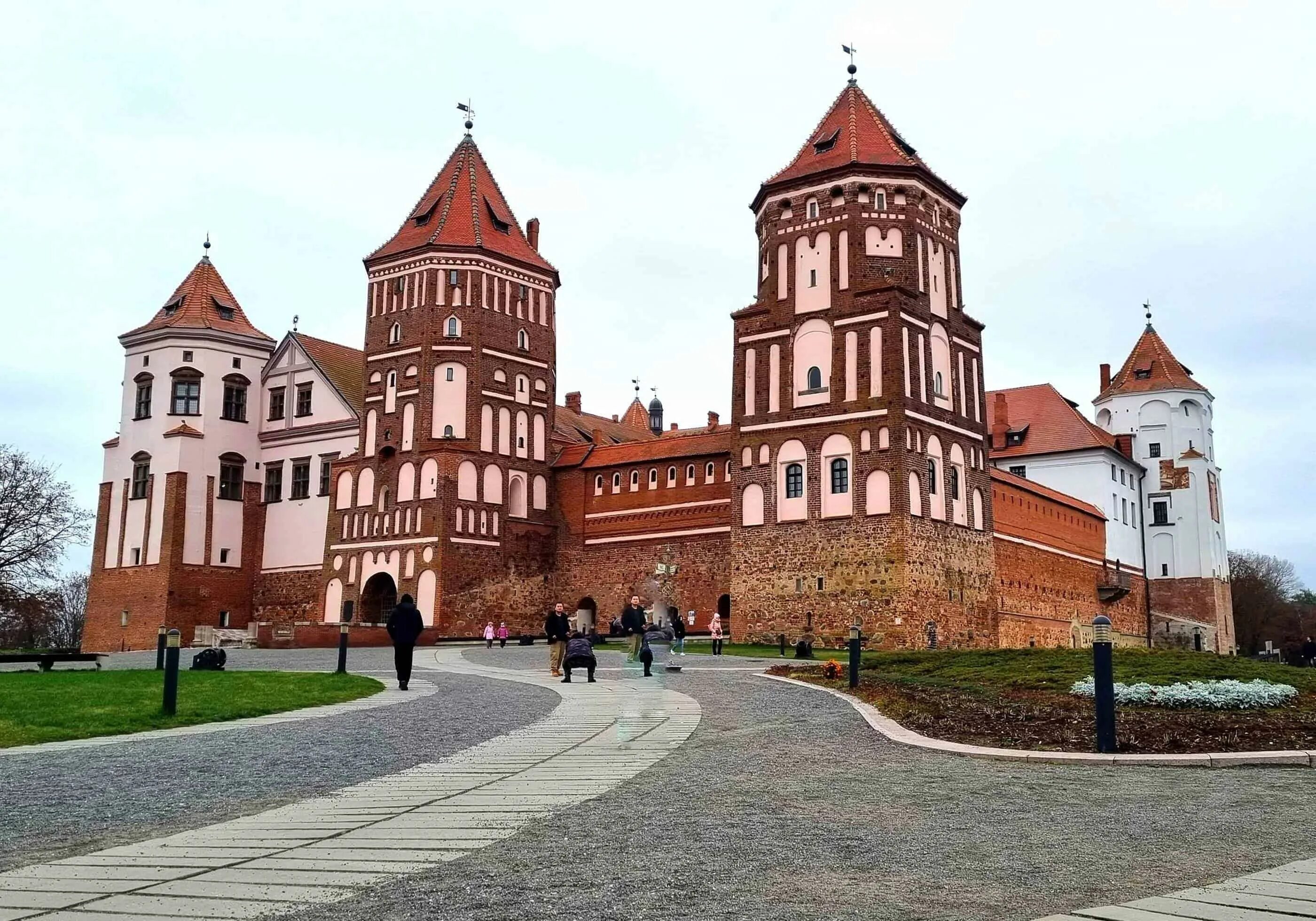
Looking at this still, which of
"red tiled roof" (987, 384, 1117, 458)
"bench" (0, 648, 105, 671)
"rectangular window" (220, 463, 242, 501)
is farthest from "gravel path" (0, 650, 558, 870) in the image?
"red tiled roof" (987, 384, 1117, 458)

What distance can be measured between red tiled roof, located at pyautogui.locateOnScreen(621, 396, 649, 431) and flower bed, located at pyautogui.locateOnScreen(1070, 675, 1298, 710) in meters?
64.9

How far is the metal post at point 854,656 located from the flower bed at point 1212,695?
4332 mm

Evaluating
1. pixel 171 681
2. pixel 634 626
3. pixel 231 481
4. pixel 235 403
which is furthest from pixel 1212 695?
pixel 235 403

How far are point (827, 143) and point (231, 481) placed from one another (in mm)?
30851

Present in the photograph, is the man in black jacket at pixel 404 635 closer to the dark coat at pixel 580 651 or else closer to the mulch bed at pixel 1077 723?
the dark coat at pixel 580 651

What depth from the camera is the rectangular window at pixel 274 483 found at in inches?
2267

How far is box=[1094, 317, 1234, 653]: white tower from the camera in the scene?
230 ft

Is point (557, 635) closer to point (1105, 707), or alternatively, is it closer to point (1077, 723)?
point (1077, 723)

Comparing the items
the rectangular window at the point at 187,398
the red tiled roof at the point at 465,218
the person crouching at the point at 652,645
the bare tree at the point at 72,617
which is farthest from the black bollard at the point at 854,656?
the bare tree at the point at 72,617

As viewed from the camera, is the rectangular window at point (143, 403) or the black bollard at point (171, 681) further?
the rectangular window at point (143, 403)

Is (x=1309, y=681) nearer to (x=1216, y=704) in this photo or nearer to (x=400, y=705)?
(x=1216, y=704)

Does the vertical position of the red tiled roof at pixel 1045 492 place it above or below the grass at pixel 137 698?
above

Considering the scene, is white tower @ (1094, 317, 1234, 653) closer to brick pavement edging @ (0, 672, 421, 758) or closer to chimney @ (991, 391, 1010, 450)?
chimney @ (991, 391, 1010, 450)

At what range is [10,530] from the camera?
50969 mm
